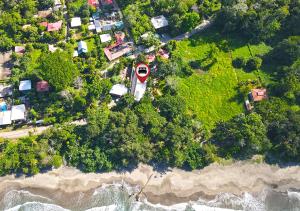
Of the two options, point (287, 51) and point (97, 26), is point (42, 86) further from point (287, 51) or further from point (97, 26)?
point (287, 51)

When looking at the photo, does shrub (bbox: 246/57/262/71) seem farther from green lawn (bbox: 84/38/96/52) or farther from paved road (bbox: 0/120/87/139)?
paved road (bbox: 0/120/87/139)

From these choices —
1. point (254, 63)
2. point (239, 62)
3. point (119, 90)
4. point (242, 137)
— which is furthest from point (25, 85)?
point (254, 63)

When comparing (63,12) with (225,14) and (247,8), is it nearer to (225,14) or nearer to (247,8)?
(225,14)

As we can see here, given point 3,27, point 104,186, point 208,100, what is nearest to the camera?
point 104,186

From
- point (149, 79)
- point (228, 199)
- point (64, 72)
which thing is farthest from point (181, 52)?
point (228, 199)

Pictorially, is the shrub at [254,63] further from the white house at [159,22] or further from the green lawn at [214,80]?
the white house at [159,22]

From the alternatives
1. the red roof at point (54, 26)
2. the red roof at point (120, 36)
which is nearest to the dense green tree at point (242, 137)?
the red roof at point (120, 36)

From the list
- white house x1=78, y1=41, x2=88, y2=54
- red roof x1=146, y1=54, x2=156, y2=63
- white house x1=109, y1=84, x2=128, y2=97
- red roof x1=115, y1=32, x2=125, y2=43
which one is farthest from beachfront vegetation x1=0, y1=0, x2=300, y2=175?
red roof x1=115, y1=32, x2=125, y2=43
